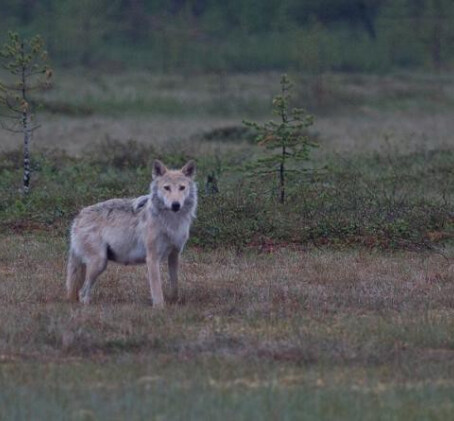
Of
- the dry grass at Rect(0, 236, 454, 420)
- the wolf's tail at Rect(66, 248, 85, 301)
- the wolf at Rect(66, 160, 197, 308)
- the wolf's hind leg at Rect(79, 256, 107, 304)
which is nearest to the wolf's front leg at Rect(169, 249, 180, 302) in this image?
the wolf at Rect(66, 160, 197, 308)

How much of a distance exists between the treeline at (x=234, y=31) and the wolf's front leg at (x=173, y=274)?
4685 centimetres

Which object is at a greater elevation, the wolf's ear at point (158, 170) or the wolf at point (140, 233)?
the wolf's ear at point (158, 170)

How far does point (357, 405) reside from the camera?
26.6 feet

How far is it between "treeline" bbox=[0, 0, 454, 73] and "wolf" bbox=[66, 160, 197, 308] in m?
46.8

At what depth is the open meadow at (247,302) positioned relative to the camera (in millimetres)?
8406

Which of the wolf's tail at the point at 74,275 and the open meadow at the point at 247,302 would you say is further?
the wolf's tail at the point at 74,275

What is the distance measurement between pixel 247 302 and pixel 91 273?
1.92 m

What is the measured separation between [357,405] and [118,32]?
66041mm

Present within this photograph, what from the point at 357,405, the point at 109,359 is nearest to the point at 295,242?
the point at 109,359

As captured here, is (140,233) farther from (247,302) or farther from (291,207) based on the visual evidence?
(291,207)

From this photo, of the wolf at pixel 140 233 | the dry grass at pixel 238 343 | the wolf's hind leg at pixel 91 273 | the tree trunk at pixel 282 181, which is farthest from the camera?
the tree trunk at pixel 282 181

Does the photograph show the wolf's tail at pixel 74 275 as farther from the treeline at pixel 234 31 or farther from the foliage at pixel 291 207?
the treeline at pixel 234 31

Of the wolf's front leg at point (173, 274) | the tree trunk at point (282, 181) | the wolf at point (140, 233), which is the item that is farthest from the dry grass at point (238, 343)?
the tree trunk at point (282, 181)

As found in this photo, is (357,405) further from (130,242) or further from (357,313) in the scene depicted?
(130,242)
